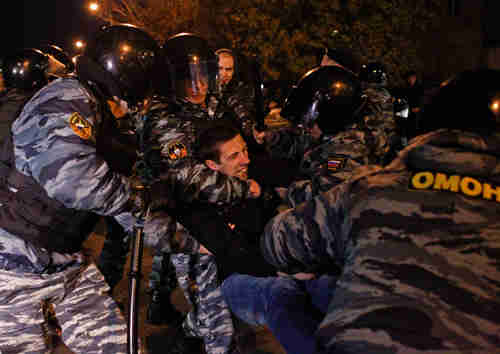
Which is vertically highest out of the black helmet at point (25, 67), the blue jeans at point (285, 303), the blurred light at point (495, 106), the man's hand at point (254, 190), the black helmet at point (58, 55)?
the black helmet at point (58, 55)

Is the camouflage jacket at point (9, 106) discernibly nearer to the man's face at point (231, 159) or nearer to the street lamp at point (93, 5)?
the man's face at point (231, 159)

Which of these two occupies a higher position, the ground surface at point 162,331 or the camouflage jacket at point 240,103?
the camouflage jacket at point 240,103

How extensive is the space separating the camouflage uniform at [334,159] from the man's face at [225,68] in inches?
96.6

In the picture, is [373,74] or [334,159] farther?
[373,74]

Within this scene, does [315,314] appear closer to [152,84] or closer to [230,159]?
[230,159]

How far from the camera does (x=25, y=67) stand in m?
3.81

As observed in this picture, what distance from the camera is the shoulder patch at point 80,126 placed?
1982 mm

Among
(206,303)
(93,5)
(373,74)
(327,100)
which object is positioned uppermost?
(93,5)

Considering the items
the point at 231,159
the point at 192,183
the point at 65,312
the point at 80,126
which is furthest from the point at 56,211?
the point at 231,159

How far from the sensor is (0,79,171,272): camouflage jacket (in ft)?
6.43

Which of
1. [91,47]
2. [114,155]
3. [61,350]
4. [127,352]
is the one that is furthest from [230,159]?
[61,350]

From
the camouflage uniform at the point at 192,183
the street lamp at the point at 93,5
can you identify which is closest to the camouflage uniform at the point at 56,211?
the camouflage uniform at the point at 192,183

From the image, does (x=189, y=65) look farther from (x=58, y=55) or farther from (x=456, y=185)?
(x=456, y=185)

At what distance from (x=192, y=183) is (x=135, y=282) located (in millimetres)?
776
